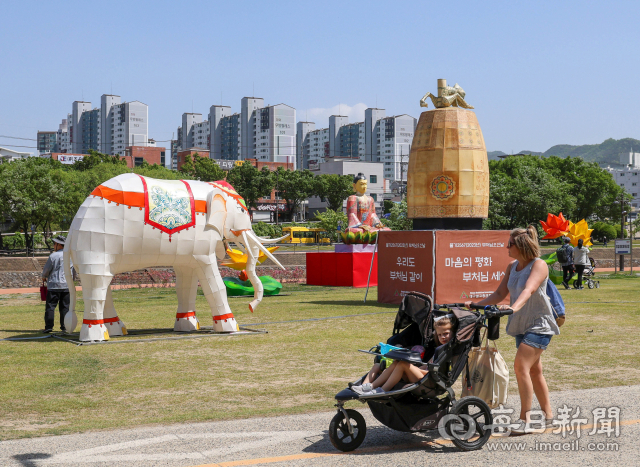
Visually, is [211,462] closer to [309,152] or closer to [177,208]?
[177,208]

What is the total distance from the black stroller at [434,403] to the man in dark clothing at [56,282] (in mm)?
9191

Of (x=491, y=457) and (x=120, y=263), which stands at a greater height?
(x=120, y=263)

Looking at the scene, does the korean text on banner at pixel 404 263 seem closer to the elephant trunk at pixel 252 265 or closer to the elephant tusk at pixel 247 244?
the elephant trunk at pixel 252 265

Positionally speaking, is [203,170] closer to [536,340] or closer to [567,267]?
[567,267]

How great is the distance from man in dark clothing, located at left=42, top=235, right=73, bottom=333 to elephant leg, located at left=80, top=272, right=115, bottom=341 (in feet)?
5.05

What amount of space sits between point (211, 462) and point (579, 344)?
328 inches

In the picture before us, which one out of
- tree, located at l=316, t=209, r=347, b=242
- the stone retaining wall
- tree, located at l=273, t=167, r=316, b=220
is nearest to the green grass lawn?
the stone retaining wall

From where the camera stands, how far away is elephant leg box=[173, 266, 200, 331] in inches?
555

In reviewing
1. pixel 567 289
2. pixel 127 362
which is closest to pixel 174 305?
pixel 127 362

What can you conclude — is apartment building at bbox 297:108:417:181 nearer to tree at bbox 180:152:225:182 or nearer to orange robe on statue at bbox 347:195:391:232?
tree at bbox 180:152:225:182

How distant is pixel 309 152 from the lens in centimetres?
18462

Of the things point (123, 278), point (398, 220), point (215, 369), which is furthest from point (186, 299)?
point (398, 220)

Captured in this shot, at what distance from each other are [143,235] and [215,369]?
3.51m

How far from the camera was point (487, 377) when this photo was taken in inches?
253
